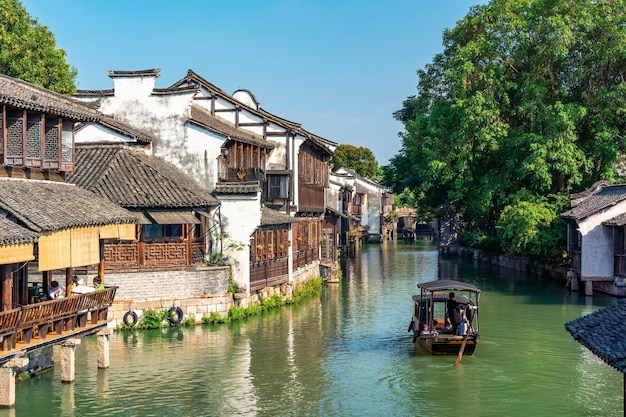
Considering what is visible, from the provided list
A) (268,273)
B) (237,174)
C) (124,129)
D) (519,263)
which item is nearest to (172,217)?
(124,129)

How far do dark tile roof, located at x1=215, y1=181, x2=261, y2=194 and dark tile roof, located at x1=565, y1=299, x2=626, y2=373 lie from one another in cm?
1869

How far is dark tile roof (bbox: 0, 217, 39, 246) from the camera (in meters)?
17.8

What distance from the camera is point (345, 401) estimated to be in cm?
2228

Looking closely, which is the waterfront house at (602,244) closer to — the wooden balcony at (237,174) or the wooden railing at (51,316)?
the wooden balcony at (237,174)

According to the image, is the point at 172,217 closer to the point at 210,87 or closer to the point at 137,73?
the point at 137,73

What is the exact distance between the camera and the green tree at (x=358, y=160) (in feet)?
421

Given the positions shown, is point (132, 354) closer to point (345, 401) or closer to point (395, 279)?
point (345, 401)

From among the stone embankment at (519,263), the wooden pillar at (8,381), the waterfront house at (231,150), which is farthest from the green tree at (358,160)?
the wooden pillar at (8,381)

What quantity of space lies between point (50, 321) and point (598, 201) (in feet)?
108

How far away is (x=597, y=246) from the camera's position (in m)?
42.7

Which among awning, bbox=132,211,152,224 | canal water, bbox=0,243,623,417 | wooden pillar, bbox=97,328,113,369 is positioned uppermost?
awning, bbox=132,211,152,224

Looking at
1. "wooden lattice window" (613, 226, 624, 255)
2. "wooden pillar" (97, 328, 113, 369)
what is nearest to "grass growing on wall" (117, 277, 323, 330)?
"wooden pillar" (97, 328, 113, 369)

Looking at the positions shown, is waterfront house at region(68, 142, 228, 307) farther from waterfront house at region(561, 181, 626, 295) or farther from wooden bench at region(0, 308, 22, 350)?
waterfront house at region(561, 181, 626, 295)

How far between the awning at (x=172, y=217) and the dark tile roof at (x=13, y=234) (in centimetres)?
1240
